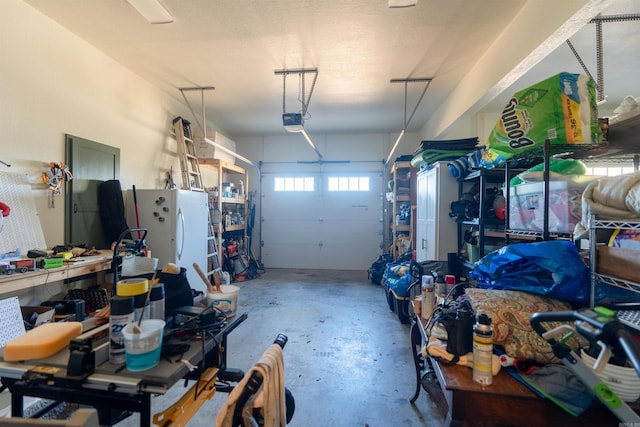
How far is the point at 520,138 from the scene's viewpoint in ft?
5.47

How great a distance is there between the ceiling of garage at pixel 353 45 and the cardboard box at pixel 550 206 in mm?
1118

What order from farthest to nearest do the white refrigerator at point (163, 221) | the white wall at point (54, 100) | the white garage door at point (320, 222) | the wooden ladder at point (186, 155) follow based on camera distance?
the white garage door at point (320, 222) < the wooden ladder at point (186, 155) < the white refrigerator at point (163, 221) < the white wall at point (54, 100)

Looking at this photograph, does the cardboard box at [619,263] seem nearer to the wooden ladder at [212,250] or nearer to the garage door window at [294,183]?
the wooden ladder at [212,250]

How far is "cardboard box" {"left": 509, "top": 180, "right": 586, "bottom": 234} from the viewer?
1.59 m

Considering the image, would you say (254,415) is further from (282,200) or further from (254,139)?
(254,139)

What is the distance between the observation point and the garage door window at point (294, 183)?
261 inches

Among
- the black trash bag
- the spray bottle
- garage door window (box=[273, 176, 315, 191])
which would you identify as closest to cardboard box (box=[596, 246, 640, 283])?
the spray bottle

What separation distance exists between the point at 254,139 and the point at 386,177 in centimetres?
335

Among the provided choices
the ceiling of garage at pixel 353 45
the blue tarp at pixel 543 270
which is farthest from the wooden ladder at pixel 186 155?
the blue tarp at pixel 543 270

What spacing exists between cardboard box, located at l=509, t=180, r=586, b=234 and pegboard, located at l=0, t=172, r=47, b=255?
12.8 ft

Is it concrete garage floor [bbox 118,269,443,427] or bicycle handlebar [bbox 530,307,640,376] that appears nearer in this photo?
bicycle handlebar [bbox 530,307,640,376]

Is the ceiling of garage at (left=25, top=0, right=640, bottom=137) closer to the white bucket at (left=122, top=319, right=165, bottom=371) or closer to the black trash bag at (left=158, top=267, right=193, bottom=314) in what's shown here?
the black trash bag at (left=158, top=267, right=193, bottom=314)

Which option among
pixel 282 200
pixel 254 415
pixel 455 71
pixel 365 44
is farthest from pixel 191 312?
pixel 282 200

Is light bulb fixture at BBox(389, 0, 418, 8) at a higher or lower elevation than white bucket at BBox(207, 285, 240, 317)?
higher
